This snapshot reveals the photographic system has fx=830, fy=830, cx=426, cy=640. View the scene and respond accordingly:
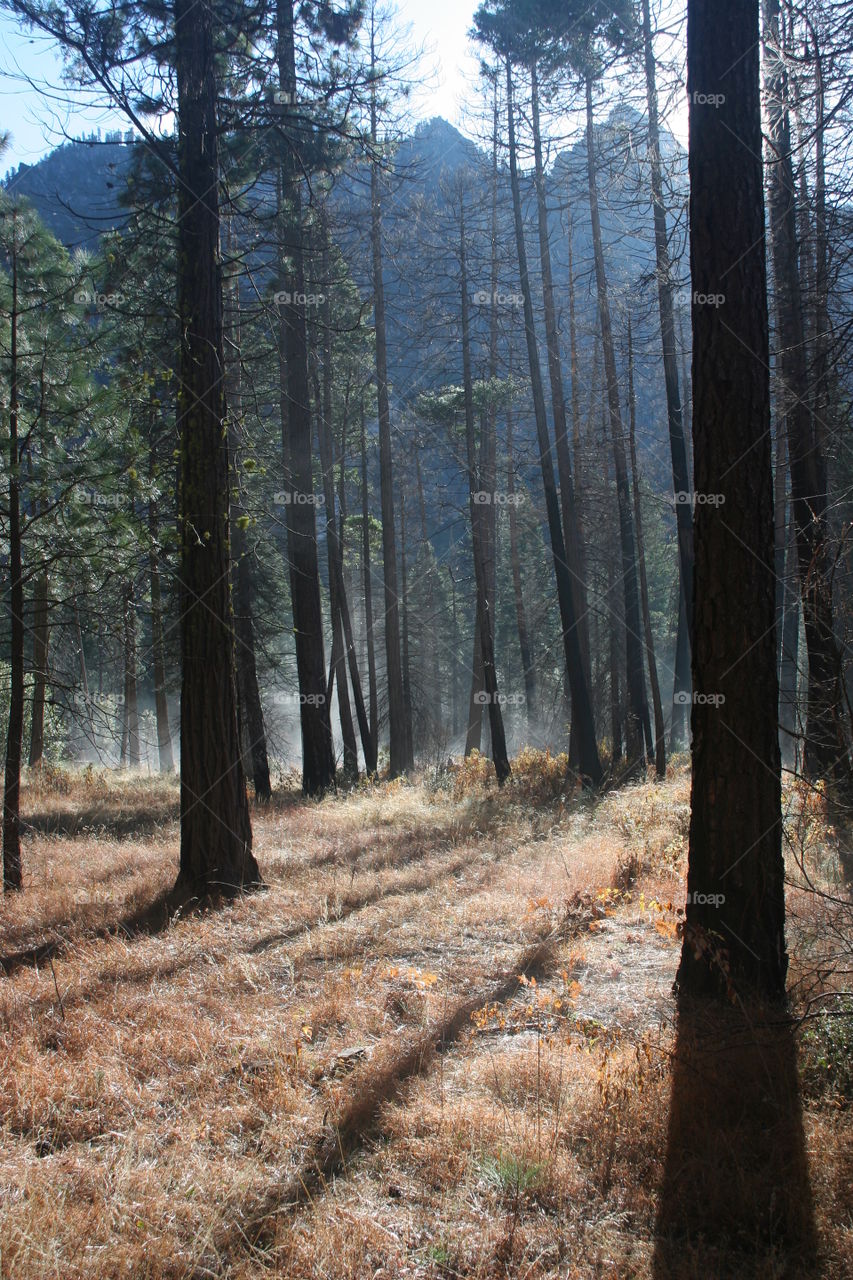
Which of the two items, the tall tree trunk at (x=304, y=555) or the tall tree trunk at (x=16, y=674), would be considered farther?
the tall tree trunk at (x=304, y=555)

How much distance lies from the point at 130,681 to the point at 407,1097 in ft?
69.3

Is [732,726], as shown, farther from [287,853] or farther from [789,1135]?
[287,853]

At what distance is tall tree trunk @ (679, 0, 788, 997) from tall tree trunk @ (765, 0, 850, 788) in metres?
0.39

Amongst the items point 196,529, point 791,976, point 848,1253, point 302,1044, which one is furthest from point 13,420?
point 848,1253

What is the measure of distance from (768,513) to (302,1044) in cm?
398

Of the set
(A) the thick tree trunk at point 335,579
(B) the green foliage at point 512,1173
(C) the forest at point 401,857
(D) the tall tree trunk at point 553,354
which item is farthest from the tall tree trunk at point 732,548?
(A) the thick tree trunk at point 335,579

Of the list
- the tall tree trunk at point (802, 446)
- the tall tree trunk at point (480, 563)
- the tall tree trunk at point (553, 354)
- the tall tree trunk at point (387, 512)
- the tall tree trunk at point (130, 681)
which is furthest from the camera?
the tall tree trunk at point (387, 512)

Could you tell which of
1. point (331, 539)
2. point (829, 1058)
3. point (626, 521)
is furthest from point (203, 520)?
point (331, 539)

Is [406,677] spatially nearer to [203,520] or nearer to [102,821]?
[102,821]

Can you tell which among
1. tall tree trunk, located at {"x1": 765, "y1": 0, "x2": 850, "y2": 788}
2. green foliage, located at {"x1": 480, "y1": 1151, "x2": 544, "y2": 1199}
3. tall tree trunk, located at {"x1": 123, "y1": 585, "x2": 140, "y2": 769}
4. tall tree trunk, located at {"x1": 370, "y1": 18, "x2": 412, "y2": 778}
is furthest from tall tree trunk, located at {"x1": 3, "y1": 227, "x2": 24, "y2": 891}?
tall tree trunk, located at {"x1": 370, "y1": 18, "x2": 412, "y2": 778}

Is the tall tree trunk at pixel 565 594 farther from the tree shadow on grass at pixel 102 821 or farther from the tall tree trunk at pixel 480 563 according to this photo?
the tree shadow on grass at pixel 102 821

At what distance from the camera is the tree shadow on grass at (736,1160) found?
116 inches

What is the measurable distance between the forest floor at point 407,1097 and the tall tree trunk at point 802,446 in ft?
2.38

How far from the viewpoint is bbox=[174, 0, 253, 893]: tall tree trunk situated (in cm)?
783
